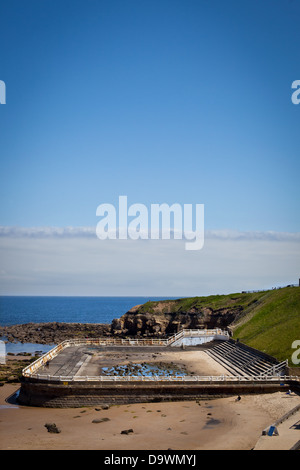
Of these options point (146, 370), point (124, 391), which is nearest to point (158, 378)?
point (124, 391)

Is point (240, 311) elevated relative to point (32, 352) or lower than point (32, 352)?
elevated

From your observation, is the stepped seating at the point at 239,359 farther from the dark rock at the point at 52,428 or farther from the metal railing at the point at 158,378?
the dark rock at the point at 52,428

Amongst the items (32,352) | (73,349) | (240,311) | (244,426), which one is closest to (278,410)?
(244,426)

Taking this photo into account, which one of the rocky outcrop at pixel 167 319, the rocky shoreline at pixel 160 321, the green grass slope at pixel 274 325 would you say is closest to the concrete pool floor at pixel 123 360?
the green grass slope at pixel 274 325

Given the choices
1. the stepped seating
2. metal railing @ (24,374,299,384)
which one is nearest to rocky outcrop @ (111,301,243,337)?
the stepped seating

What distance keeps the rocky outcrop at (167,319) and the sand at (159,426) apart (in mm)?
48962

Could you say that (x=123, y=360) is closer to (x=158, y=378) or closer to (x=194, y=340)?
(x=158, y=378)

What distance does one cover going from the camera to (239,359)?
5281cm

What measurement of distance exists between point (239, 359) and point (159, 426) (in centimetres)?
2224

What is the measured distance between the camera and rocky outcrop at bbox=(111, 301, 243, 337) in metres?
90.9

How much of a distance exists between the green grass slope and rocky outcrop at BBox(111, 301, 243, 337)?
13.3 metres
